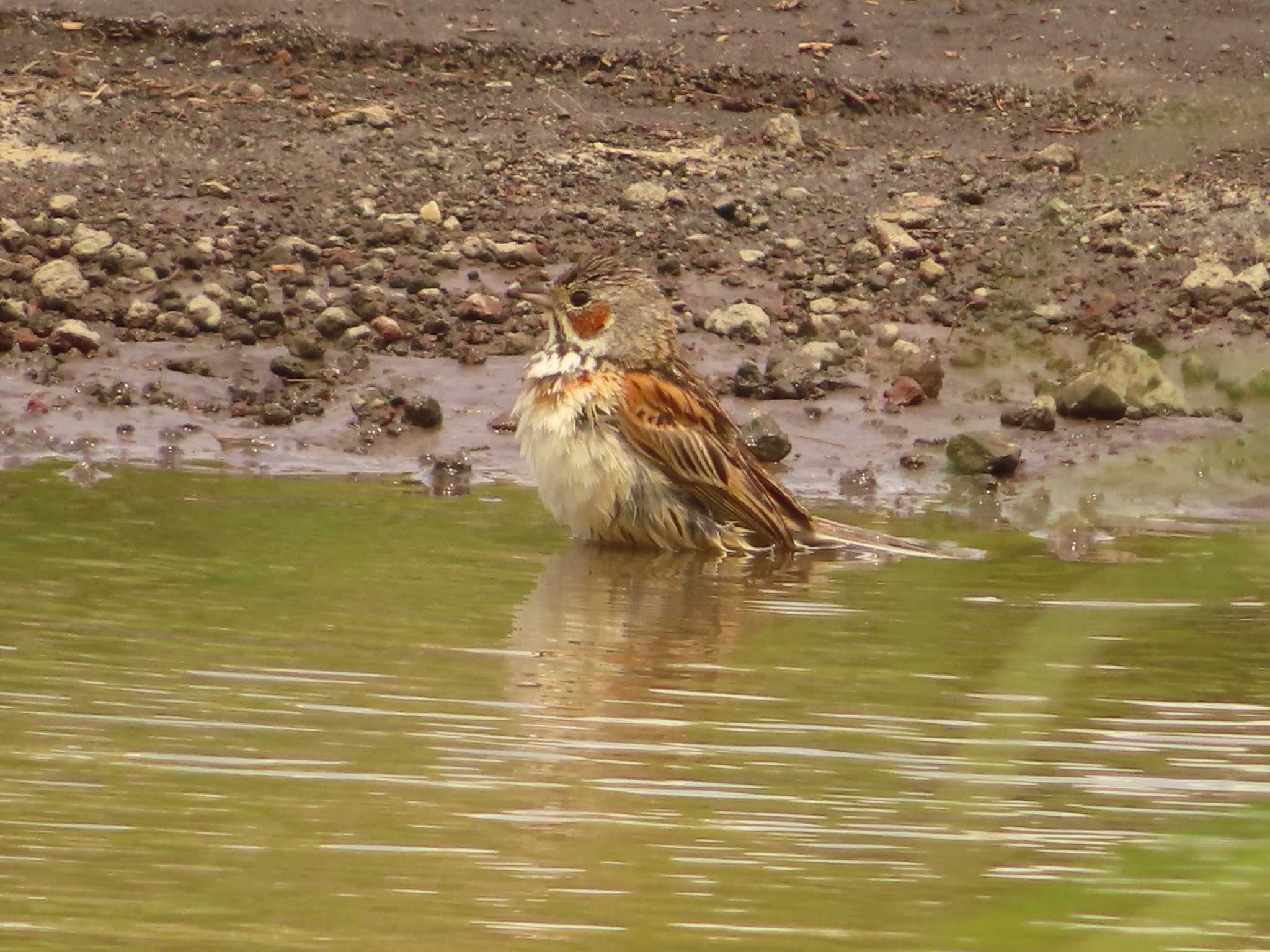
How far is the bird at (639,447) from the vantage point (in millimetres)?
7707

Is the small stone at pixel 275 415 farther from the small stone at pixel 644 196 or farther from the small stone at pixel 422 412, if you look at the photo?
the small stone at pixel 644 196

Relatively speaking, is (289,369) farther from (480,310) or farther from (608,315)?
(608,315)

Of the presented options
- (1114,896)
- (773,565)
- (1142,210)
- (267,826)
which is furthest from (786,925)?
(1142,210)

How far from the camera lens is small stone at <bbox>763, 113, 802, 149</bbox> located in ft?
43.4

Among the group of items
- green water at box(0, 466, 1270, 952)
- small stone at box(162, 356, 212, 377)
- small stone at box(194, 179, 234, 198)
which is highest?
small stone at box(194, 179, 234, 198)

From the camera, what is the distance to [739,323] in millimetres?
10672

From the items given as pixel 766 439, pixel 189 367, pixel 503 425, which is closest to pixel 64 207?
pixel 189 367

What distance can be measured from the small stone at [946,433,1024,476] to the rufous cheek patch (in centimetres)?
185

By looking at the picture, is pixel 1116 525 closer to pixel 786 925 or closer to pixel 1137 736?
pixel 1137 736

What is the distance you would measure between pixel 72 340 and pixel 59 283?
1.53 feet

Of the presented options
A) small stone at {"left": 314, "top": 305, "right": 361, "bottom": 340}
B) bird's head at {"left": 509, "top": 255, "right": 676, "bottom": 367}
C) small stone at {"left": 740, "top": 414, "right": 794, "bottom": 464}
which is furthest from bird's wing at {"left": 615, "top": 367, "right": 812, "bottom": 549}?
small stone at {"left": 314, "top": 305, "right": 361, "bottom": 340}

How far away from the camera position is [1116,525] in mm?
8547

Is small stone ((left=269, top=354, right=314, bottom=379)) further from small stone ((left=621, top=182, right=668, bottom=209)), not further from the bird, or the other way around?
small stone ((left=621, top=182, right=668, bottom=209))

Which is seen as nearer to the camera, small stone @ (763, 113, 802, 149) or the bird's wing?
the bird's wing
